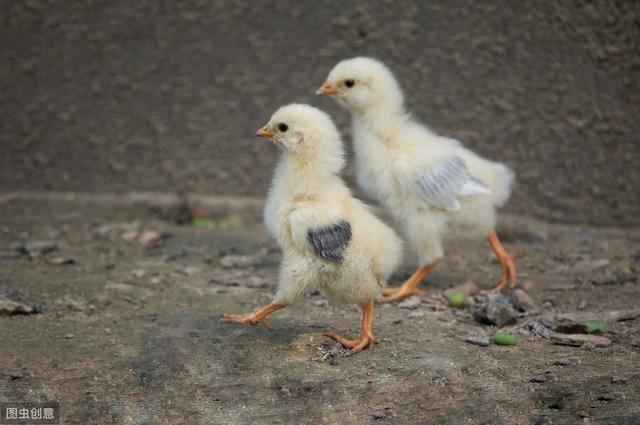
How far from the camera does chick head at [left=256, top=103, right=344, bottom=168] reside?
3.50m

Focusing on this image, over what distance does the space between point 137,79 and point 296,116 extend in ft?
8.10

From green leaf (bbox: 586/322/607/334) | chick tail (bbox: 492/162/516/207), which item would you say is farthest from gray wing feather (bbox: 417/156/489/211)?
green leaf (bbox: 586/322/607/334)

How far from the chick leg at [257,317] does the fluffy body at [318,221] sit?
0.23 feet

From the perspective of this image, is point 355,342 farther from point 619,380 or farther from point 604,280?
point 604,280

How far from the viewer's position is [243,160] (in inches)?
225

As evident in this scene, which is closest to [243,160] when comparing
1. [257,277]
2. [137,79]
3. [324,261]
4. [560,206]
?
Result: [137,79]

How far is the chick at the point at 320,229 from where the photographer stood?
328 cm

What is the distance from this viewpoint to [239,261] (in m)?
4.80

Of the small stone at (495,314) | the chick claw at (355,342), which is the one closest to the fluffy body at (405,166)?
the small stone at (495,314)

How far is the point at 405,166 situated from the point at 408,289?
0.66m

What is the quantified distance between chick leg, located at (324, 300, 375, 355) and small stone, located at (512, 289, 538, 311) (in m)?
0.94

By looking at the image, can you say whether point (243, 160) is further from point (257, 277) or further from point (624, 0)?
point (624, 0)

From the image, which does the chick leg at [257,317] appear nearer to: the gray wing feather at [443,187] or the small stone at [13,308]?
the small stone at [13,308]

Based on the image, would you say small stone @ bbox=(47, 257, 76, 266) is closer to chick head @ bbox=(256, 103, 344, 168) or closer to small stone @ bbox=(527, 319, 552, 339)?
chick head @ bbox=(256, 103, 344, 168)
